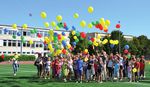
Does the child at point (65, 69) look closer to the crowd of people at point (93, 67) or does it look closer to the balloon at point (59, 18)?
the crowd of people at point (93, 67)

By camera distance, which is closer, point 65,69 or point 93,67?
point 93,67

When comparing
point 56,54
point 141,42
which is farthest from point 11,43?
point 56,54

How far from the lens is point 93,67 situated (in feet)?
66.4

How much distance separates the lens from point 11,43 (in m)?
86.9

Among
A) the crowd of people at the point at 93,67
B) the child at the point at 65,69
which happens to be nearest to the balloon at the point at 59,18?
the crowd of people at the point at 93,67

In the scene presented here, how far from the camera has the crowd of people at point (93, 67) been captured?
20234 mm

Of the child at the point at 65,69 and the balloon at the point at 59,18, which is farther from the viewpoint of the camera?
the balloon at the point at 59,18

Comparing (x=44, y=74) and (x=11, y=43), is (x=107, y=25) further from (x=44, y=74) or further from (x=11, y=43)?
(x=11, y=43)

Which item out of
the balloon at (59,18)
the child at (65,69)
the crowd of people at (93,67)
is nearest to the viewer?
the crowd of people at (93,67)

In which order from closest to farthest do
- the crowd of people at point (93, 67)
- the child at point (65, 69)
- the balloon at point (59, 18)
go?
the crowd of people at point (93, 67)
the child at point (65, 69)
the balloon at point (59, 18)

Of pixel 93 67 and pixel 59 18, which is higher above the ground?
pixel 59 18

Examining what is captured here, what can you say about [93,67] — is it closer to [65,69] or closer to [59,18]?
[65,69]

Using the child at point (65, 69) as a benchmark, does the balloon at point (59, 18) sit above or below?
above

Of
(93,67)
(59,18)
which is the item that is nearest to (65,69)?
(93,67)
